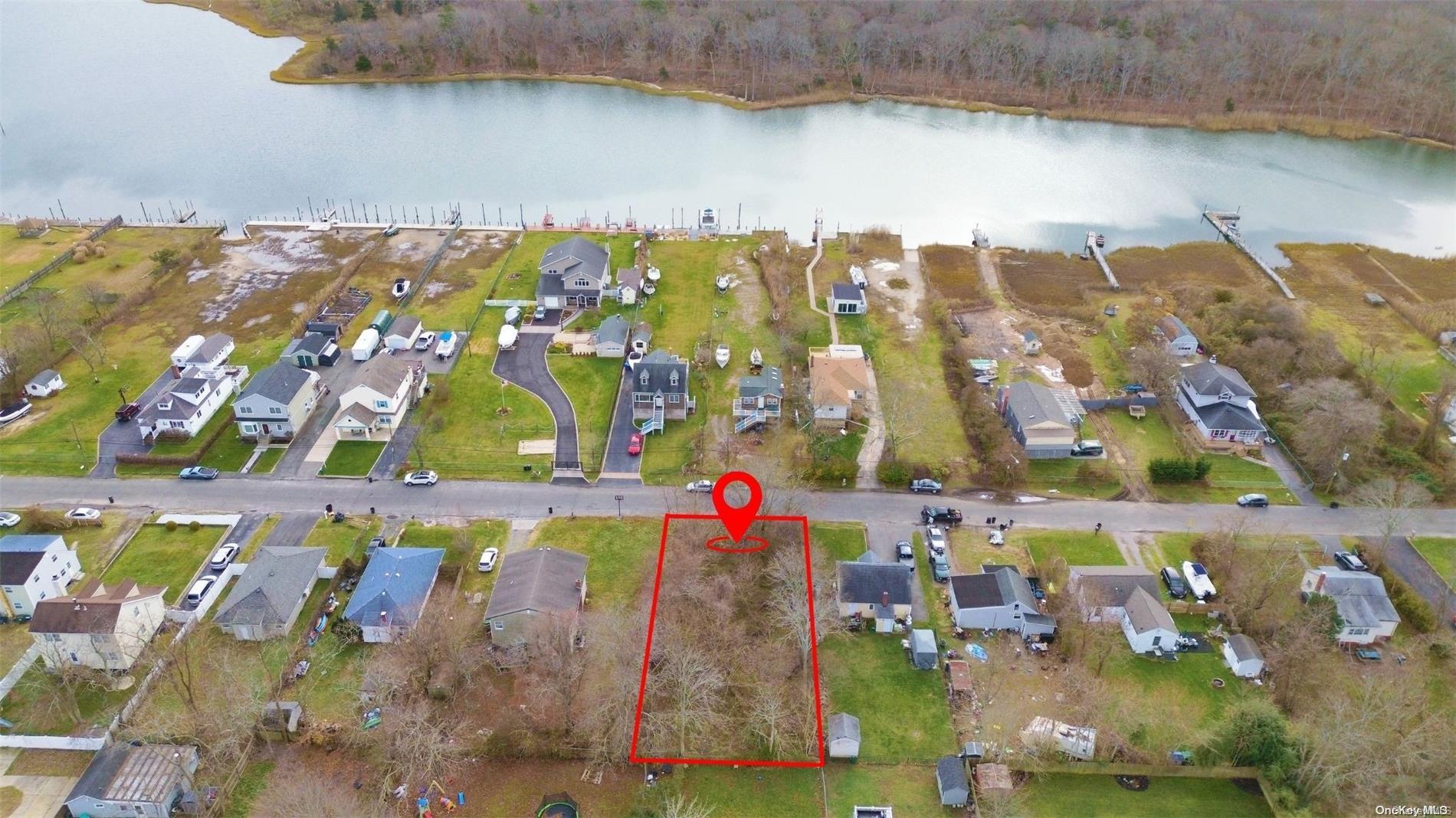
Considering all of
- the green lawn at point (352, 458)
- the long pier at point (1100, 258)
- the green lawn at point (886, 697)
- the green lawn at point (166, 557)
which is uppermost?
the long pier at point (1100, 258)

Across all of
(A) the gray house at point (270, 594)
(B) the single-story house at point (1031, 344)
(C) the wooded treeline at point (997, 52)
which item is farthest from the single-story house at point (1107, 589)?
(C) the wooded treeline at point (997, 52)

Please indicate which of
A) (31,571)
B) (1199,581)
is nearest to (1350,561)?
(1199,581)

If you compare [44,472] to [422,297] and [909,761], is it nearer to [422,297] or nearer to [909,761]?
[422,297]

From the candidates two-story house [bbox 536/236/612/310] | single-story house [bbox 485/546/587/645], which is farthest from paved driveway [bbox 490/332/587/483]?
single-story house [bbox 485/546/587/645]

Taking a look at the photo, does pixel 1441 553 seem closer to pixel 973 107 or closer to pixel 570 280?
pixel 570 280

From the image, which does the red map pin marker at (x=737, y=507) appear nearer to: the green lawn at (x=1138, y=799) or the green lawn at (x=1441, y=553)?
the green lawn at (x=1138, y=799)

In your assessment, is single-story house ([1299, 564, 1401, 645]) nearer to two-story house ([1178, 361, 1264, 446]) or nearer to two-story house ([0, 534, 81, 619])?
two-story house ([1178, 361, 1264, 446])
